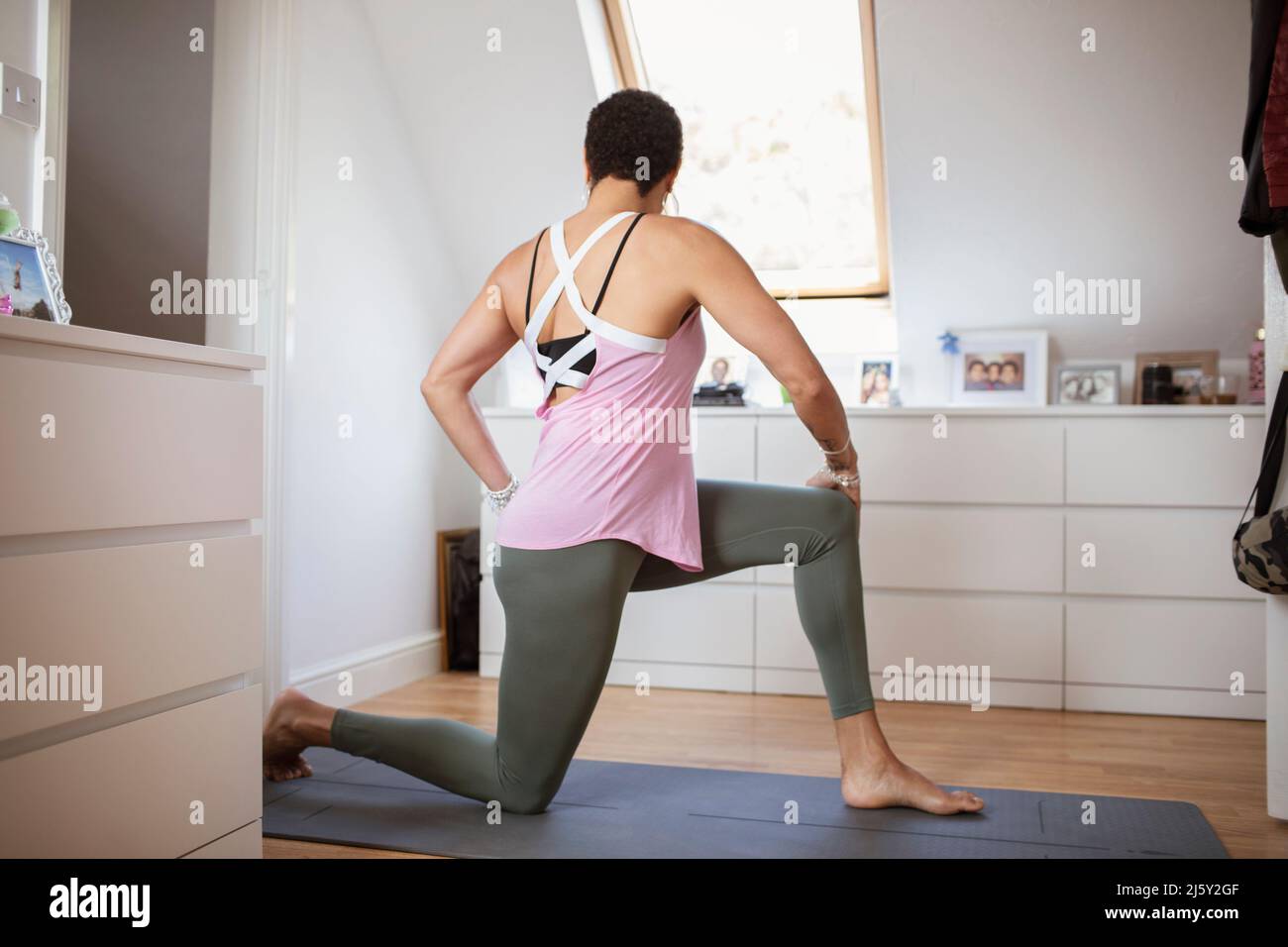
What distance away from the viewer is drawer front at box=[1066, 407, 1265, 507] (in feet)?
9.77

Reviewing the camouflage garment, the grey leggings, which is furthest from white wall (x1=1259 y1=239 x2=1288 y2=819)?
the grey leggings

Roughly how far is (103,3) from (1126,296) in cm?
325

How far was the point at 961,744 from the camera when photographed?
262 centimetres

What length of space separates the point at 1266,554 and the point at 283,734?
1.91 metres

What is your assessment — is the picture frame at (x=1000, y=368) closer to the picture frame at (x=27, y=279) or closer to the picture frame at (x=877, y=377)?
the picture frame at (x=877, y=377)

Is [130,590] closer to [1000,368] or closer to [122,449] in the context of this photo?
[122,449]

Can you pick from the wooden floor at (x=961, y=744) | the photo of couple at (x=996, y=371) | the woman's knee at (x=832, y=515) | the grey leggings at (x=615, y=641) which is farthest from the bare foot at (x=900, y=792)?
the photo of couple at (x=996, y=371)

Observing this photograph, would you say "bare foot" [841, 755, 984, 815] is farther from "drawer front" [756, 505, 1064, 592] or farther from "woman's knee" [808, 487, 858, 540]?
"drawer front" [756, 505, 1064, 592]

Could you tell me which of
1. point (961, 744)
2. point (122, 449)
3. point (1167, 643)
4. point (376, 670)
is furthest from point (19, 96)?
point (1167, 643)

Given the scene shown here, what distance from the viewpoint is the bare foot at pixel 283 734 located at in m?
2.05

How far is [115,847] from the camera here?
1.31m

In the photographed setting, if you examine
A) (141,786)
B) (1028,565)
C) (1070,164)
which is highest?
(1070,164)

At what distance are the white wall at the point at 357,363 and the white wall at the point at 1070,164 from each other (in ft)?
5.14
